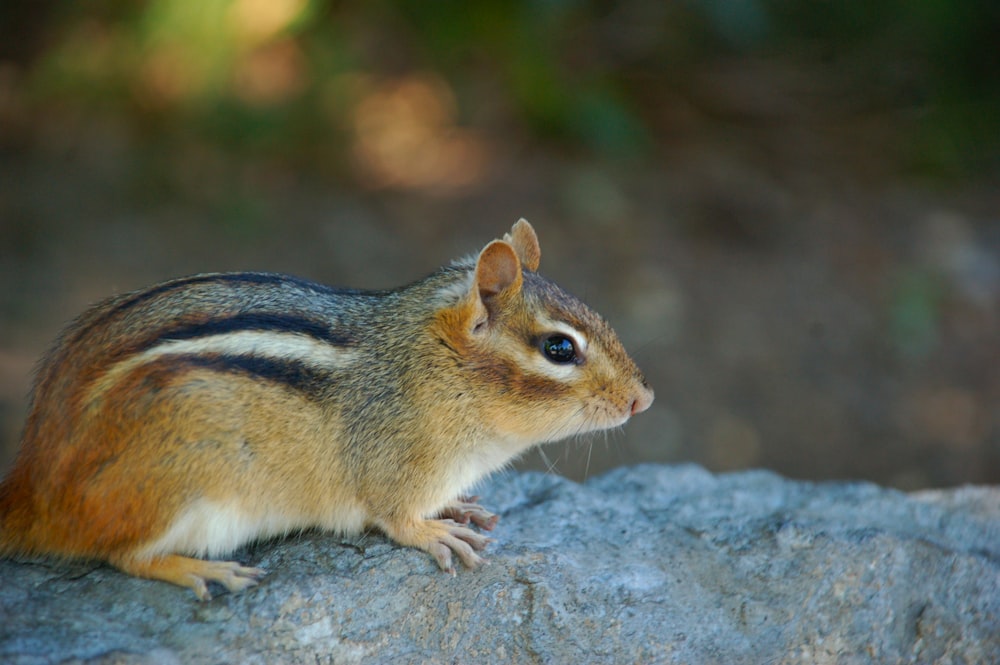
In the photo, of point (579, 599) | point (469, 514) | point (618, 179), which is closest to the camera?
point (579, 599)

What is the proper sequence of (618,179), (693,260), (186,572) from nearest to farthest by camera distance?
(186,572) < (693,260) < (618,179)

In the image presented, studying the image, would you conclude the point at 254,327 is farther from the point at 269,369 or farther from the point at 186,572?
the point at 186,572

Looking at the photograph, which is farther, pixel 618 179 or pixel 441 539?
pixel 618 179

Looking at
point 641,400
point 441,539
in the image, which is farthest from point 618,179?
point 441,539

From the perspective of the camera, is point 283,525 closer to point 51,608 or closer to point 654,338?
point 51,608

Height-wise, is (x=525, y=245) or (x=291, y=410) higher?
(x=525, y=245)
